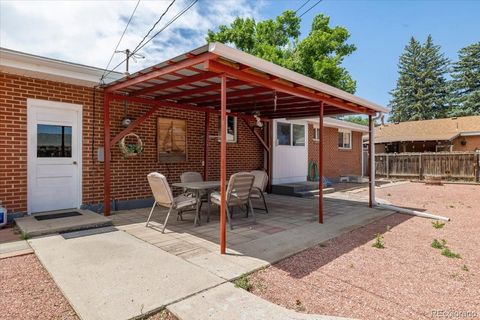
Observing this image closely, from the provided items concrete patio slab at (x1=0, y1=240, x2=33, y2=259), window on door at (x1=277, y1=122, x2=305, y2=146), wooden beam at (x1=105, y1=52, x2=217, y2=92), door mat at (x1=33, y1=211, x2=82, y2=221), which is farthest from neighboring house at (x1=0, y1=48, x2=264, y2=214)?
window on door at (x1=277, y1=122, x2=305, y2=146)

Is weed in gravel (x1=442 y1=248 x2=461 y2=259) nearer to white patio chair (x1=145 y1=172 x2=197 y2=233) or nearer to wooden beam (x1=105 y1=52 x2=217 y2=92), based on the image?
white patio chair (x1=145 y1=172 x2=197 y2=233)

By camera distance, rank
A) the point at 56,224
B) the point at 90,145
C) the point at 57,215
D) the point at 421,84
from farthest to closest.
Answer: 1. the point at 421,84
2. the point at 90,145
3. the point at 57,215
4. the point at 56,224

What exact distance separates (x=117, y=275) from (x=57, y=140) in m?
4.03

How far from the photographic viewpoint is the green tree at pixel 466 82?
113 ft

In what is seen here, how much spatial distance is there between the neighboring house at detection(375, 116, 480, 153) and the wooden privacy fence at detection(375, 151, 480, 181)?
5.03 meters

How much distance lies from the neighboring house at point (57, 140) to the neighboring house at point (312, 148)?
5006 millimetres

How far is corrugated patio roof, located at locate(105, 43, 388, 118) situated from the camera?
3.93m

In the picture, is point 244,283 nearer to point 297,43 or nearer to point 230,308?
point 230,308

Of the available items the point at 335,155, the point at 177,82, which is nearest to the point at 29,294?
the point at 177,82

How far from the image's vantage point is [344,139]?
49.0 ft

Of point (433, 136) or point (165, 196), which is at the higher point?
point (433, 136)

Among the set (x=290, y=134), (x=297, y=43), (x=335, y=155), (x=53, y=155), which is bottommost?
(x=53, y=155)

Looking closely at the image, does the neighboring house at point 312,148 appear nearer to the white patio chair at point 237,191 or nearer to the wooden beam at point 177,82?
the white patio chair at point 237,191

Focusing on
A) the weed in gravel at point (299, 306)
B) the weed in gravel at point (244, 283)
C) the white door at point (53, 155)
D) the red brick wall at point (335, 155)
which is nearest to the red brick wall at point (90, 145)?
the white door at point (53, 155)
